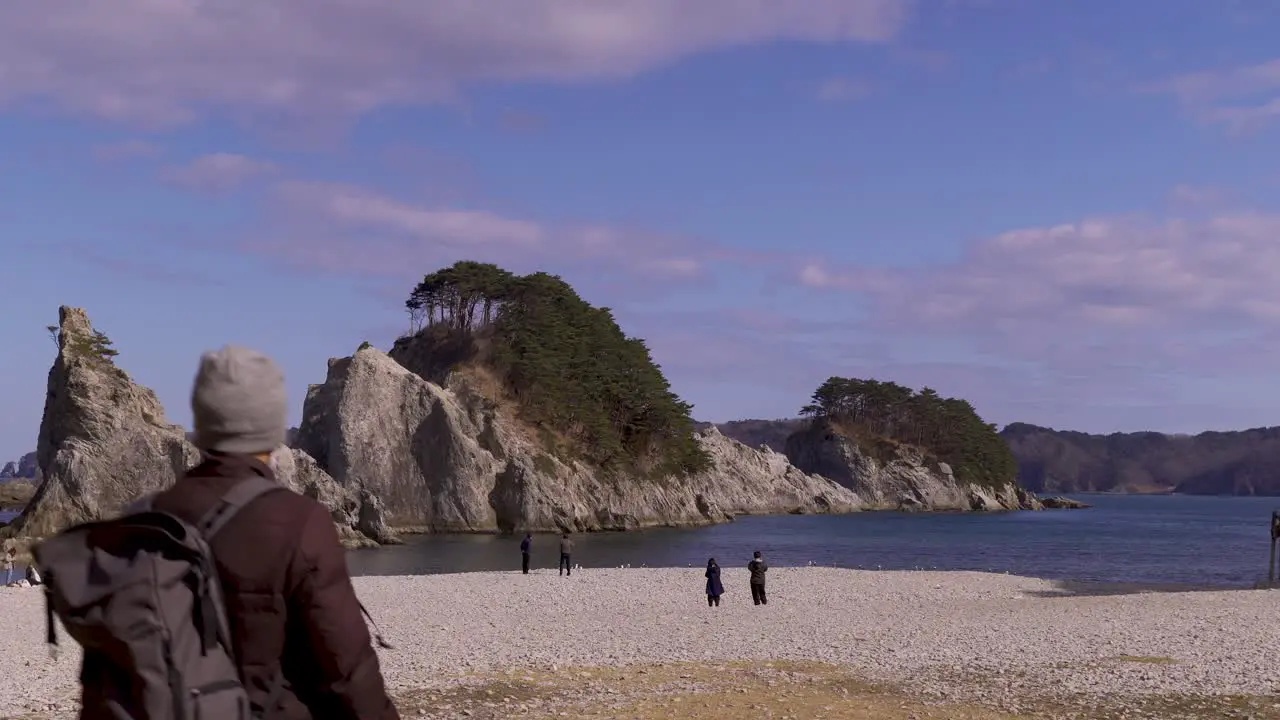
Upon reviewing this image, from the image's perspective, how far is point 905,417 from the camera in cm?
17575

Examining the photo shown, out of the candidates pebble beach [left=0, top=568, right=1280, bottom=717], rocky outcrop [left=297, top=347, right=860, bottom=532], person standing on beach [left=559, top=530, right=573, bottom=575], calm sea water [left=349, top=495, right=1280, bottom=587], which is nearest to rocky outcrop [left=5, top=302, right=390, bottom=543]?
calm sea water [left=349, top=495, right=1280, bottom=587]

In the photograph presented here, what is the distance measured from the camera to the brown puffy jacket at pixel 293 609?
339cm

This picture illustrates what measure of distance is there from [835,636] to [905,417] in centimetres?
15727

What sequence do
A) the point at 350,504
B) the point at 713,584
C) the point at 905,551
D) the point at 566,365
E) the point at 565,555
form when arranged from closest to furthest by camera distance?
1. the point at 713,584
2. the point at 565,555
3. the point at 350,504
4. the point at 905,551
5. the point at 566,365

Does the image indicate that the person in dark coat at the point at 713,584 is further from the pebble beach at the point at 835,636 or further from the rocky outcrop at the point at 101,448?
the rocky outcrop at the point at 101,448

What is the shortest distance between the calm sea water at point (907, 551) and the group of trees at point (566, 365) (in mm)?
12823

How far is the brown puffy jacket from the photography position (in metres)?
3.39

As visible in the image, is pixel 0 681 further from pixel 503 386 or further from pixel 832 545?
pixel 503 386

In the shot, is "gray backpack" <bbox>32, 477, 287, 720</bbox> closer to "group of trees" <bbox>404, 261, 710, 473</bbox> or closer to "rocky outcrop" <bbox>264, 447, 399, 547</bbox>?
"rocky outcrop" <bbox>264, 447, 399, 547</bbox>

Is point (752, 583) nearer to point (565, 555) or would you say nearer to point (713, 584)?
point (713, 584)

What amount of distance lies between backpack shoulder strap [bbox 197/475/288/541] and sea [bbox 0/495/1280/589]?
158 feet

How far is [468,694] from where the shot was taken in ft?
50.0

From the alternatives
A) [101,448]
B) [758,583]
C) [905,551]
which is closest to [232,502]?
[758,583]

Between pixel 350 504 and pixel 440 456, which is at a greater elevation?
pixel 440 456
